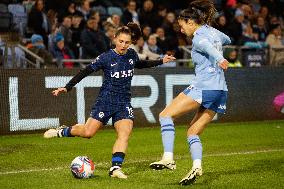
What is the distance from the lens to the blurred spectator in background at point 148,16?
2086 centimetres

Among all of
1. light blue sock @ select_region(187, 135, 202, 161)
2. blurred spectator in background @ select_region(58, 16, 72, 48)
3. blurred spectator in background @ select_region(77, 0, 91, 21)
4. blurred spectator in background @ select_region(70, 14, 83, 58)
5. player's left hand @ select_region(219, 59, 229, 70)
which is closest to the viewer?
player's left hand @ select_region(219, 59, 229, 70)

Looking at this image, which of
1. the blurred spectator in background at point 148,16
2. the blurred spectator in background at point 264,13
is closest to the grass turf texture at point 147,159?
the blurred spectator in background at point 148,16

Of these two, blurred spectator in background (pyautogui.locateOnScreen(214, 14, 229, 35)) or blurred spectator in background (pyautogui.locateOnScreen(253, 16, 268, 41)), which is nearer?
blurred spectator in background (pyautogui.locateOnScreen(214, 14, 229, 35))

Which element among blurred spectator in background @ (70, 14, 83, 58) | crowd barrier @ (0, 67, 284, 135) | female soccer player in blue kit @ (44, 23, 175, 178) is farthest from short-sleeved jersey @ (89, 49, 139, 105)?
blurred spectator in background @ (70, 14, 83, 58)

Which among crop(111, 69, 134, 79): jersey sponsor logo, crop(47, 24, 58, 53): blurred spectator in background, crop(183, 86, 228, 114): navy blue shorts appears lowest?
crop(183, 86, 228, 114): navy blue shorts

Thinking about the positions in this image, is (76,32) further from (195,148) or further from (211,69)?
(195,148)

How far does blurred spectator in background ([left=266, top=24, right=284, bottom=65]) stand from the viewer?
2078cm

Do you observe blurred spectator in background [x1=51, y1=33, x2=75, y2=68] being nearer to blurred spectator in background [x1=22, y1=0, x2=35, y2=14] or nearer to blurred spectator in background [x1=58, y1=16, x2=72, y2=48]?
blurred spectator in background [x1=58, y1=16, x2=72, y2=48]

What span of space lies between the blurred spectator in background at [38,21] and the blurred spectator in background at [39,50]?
38.0 inches

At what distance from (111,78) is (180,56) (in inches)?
427

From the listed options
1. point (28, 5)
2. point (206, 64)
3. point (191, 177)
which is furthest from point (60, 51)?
point (191, 177)

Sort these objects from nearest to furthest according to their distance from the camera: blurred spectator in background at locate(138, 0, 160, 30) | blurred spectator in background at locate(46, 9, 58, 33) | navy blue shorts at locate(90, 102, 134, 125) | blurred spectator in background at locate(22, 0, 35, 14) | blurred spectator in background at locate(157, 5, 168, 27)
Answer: navy blue shorts at locate(90, 102, 134, 125), blurred spectator in background at locate(46, 9, 58, 33), blurred spectator in background at locate(22, 0, 35, 14), blurred spectator in background at locate(138, 0, 160, 30), blurred spectator in background at locate(157, 5, 168, 27)

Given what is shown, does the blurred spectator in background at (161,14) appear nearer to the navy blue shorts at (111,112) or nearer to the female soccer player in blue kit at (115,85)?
the female soccer player in blue kit at (115,85)

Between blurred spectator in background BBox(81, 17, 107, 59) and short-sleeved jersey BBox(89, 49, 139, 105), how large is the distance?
815cm
